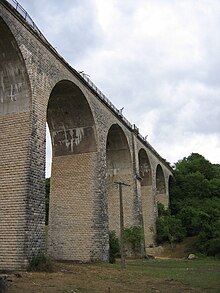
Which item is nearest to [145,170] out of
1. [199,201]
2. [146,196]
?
[146,196]

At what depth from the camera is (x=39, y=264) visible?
1113 cm

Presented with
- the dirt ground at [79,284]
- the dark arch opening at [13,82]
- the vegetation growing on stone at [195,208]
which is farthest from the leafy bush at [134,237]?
the dark arch opening at [13,82]

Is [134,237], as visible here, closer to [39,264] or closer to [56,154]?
[56,154]

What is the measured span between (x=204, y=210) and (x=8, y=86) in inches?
887

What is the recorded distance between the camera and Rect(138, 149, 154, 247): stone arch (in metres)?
28.7

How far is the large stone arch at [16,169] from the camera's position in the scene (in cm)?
1108

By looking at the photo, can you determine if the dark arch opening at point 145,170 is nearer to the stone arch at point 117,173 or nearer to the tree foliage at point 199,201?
the tree foliage at point 199,201

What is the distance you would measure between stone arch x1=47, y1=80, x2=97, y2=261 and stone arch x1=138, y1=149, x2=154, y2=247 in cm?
1080

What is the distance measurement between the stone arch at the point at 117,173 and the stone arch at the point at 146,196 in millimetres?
4069

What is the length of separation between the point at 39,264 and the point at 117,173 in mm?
14031

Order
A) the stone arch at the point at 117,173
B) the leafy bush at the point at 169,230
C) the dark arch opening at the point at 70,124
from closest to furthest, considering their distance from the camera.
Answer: the dark arch opening at the point at 70,124
the stone arch at the point at 117,173
the leafy bush at the point at 169,230

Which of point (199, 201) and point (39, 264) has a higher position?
point (199, 201)

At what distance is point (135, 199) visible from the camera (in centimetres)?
2377

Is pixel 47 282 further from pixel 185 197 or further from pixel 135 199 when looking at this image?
pixel 185 197
